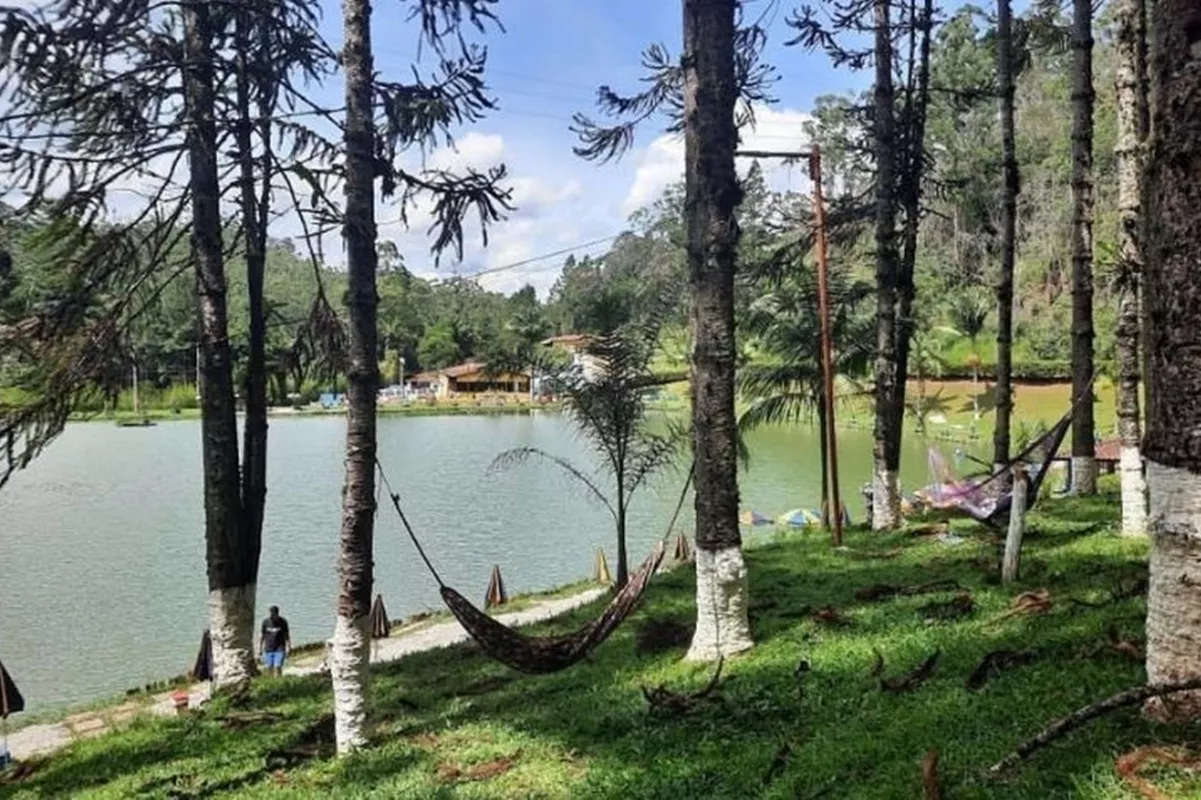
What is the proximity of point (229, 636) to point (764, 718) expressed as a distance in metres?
4.35

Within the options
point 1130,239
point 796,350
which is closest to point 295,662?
point 796,350

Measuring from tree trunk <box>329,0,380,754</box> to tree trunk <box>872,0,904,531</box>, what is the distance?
15.8ft

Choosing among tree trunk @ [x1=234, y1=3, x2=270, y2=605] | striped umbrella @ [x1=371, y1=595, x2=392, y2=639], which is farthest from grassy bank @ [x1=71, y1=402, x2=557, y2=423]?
tree trunk @ [x1=234, y1=3, x2=270, y2=605]

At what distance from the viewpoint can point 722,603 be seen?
4.46 m

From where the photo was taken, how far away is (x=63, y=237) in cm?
566

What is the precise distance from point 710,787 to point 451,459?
2513 centimetres

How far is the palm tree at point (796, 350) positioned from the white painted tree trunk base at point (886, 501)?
10.1 feet

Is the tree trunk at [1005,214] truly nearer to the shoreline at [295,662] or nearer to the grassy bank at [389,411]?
the shoreline at [295,662]

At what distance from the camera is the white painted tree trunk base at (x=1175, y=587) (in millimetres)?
2232

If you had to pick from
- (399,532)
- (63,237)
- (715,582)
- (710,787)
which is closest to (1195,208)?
(710,787)

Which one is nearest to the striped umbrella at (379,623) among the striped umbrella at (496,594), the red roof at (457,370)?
the striped umbrella at (496,594)

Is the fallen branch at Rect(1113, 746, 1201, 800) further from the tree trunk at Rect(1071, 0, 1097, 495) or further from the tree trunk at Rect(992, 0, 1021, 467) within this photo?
the tree trunk at Rect(992, 0, 1021, 467)

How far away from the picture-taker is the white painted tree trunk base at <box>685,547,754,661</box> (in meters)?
4.43

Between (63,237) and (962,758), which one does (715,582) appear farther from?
(63,237)
